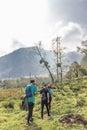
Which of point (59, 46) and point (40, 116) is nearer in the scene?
point (40, 116)

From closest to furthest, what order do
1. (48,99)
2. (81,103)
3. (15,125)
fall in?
(15,125), (48,99), (81,103)

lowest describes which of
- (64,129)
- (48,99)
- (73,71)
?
(64,129)

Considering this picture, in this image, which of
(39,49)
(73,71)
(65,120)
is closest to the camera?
(65,120)

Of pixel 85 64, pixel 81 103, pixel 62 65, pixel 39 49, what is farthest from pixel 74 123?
pixel 85 64

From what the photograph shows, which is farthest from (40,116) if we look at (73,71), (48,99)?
(73,71)

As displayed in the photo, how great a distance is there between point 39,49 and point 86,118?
7709 cm

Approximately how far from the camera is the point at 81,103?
23.5 metres

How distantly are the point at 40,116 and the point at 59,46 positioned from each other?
7810cm

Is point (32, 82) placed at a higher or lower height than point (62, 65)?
lower

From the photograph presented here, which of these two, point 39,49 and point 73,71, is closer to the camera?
point 39,49

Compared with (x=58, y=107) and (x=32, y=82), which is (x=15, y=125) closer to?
(x=32, y=82)

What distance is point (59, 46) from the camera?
322 ft

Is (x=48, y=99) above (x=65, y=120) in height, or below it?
above

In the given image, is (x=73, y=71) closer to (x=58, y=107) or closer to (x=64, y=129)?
(x=58, y=107)
